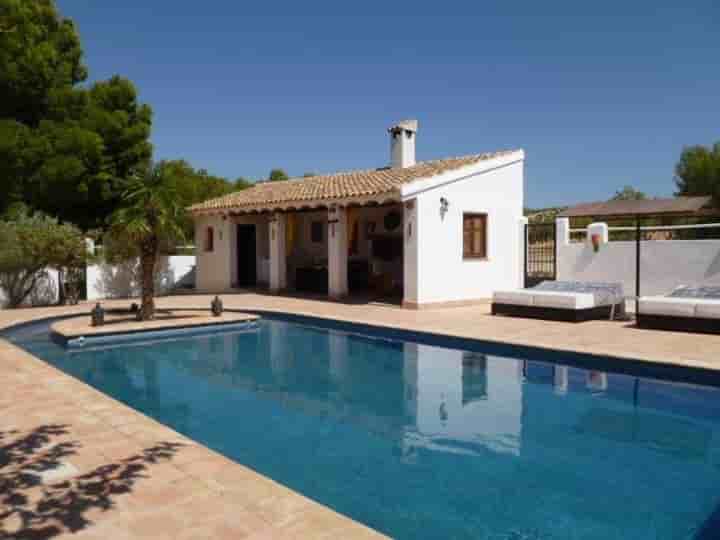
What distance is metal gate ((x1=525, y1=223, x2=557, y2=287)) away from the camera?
64.7ft

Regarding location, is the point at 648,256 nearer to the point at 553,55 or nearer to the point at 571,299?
the point at 571,299

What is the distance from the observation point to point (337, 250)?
1930 cm

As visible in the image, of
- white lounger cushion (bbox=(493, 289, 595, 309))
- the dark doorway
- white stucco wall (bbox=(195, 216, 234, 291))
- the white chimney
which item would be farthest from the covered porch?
white lounger cushion (bbox=(493, 289, 595, 309))

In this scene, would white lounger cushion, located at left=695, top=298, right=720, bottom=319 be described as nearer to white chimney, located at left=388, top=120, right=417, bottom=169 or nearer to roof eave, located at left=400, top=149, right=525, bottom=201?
roof eave, located at left=400, top=149, right=525, bottom=201

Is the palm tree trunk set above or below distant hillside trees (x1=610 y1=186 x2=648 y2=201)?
below

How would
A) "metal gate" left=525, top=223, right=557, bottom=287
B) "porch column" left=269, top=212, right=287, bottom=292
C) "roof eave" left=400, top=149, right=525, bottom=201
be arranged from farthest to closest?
"porch column" left=269, top=212, right=287, bottom=292 < "metal gate" left=525, top=223, right=557, bottom=287 < "roof eave" left=400, top=149, right=525, bottom=201

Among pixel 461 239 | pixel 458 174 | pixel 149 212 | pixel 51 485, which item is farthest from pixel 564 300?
pixel 51 485

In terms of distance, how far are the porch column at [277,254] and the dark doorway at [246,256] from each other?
129 inches

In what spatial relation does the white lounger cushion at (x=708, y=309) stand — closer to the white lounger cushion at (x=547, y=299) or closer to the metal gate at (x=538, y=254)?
the white lounger cushion at (x=547, y=299)

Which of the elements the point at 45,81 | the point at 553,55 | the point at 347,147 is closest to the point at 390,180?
the point at 553,55

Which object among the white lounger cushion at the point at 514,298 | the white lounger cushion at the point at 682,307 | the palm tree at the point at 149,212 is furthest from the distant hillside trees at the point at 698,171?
the palm tree at the point at 149,212

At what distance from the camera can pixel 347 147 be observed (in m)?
35.2

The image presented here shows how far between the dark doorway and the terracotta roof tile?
1537mm

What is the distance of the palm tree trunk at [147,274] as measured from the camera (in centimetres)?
1427
